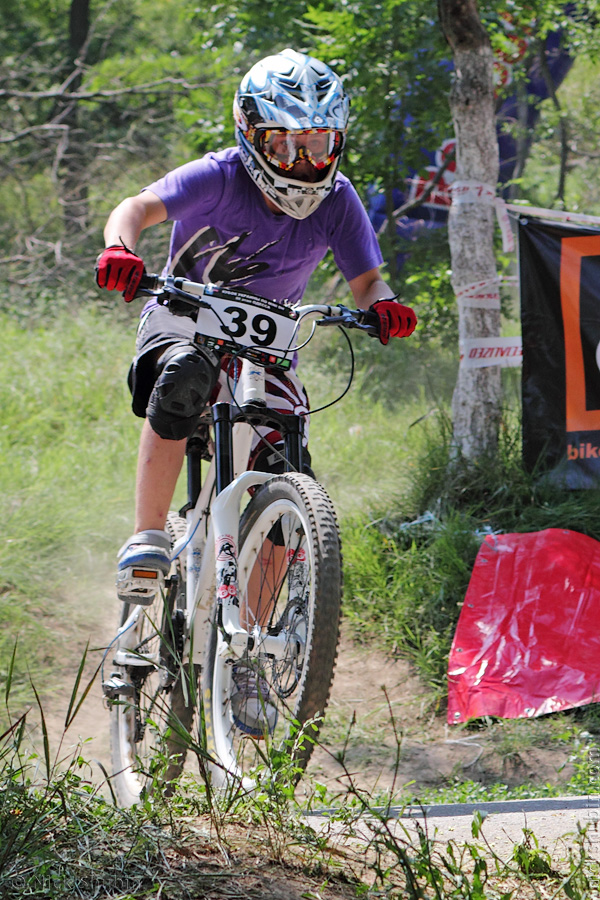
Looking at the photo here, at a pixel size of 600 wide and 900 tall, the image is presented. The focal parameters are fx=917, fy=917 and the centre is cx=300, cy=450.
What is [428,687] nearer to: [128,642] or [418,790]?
[418,790]

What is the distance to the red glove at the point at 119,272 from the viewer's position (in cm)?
259

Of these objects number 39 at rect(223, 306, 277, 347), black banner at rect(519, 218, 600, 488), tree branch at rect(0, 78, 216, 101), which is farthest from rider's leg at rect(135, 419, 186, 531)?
tree branch at rect(0, 78, 216, 101)

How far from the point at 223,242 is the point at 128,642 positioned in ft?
4.81

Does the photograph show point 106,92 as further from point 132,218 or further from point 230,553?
point 230,553

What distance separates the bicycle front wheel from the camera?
2.37 meters

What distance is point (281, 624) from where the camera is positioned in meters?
2.60

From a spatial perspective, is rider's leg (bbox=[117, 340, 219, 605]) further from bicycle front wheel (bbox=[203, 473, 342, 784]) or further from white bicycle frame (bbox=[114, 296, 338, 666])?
bicycle front wheel (bbox=[203, 473, 342, 784])

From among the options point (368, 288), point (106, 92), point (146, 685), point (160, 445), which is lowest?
point (146, 685)

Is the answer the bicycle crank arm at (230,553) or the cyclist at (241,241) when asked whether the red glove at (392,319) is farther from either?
the bicycle crank arm at (230,553)

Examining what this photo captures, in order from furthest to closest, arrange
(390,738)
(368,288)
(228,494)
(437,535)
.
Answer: (437,535), (390,738), (368,288), (228,494)

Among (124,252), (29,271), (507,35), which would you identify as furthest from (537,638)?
(29,271)

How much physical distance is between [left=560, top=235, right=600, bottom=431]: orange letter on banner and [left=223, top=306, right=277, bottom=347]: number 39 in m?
2.47

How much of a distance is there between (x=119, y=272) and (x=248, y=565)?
94cm

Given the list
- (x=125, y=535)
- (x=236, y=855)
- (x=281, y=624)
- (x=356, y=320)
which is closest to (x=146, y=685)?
(x=281, y=624)
